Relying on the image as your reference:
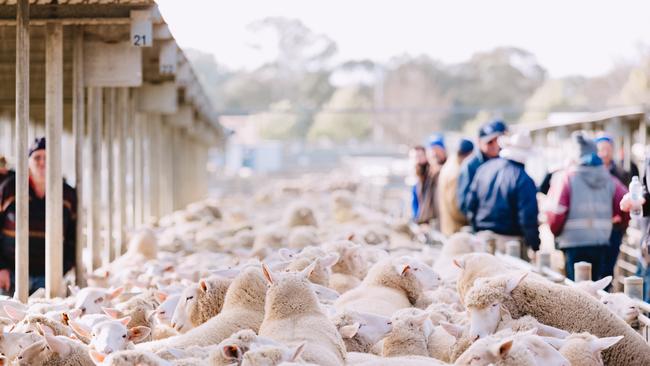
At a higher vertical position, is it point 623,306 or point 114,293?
point 623,306

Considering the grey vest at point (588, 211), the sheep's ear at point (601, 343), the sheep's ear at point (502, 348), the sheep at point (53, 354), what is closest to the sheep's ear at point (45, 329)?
the sheep at point (53, 354)

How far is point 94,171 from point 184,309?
4073 mm

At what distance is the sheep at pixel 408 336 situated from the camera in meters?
5.45

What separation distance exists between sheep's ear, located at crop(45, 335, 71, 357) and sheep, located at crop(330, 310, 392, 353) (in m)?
1.49

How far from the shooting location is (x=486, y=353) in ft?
14.3

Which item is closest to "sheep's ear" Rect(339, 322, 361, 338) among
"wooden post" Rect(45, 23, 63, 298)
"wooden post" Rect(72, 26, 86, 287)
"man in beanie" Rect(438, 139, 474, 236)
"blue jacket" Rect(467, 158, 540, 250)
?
"wooden post" Rect(45, 23, 63, 298)

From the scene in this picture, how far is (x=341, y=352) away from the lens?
5.03m

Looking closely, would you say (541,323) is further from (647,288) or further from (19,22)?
(19,22)

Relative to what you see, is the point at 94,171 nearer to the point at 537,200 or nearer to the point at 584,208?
the point at 537,200

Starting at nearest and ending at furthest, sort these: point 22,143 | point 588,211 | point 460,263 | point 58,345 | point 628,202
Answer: point 58,345, point 460,263, point 628,202, point 22,143, point 588,211

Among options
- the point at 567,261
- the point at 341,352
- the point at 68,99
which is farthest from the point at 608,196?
the point at 68,99

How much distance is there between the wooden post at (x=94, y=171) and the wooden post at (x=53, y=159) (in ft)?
4.90

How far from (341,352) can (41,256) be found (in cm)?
462

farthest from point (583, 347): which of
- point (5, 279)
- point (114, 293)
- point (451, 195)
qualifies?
point (451, 195)
